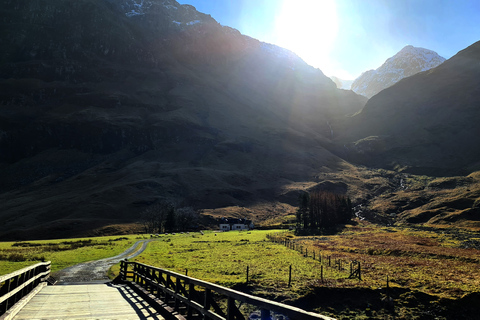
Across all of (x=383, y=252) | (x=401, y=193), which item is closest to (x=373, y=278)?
(x=383, y=252)

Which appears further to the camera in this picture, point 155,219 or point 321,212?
point 155,219

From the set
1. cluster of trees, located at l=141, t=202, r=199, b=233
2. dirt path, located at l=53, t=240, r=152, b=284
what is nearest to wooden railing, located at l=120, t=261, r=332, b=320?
dirt path, located at l=53, t=240, r=152, b=284

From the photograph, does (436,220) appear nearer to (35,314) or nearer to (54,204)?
(35,314)

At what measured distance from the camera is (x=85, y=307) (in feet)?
44.8

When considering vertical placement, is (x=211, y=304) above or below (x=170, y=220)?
above

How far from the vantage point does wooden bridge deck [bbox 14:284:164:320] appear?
1210 cm

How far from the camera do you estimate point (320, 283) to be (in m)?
29.6

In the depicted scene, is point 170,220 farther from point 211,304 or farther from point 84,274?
point 211,304

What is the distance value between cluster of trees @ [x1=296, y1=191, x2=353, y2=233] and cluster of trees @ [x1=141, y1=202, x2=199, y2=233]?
156ft

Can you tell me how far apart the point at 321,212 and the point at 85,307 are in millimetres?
120734

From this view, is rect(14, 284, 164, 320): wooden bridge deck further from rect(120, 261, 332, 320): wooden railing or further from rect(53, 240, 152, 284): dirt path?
rect(53, 240, 152, 284): dirt path

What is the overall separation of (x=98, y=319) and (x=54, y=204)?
573ft

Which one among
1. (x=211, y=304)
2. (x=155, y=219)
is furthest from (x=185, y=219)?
(x=211, y=304)

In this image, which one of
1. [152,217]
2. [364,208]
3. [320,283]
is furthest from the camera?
[364,208]
